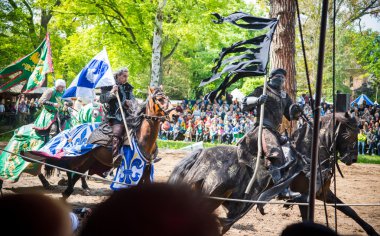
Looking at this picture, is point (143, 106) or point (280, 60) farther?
point (280, 60)

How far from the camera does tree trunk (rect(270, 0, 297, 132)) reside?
29.3ft

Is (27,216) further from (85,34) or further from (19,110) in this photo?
(19,110)

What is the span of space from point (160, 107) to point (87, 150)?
5.02 ft

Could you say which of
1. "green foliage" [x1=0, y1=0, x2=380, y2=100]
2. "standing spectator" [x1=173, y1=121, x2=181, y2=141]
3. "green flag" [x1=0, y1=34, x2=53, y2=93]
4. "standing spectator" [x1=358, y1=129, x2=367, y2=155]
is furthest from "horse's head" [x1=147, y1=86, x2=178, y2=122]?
"standing spectator" [x1=173, y1=121, x2=181, y2=141]

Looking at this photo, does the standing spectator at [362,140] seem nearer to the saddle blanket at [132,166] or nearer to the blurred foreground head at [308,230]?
the saddle blanket at [132,166]

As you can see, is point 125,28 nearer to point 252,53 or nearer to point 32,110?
point 32,110

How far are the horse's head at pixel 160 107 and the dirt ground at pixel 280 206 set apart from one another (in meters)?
1.85

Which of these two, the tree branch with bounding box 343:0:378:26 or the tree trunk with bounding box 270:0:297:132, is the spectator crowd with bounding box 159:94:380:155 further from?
the tree trunk with bounding box 270:0:297:132

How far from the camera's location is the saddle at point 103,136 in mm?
6926

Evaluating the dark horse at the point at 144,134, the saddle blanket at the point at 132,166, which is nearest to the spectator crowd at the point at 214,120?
the dark horse at the point at 144,134

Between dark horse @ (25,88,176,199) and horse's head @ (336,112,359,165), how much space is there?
2.71 meters

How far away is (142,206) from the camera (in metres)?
0.87

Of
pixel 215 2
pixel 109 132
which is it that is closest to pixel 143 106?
pixel 109 132

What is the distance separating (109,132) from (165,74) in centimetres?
2848
